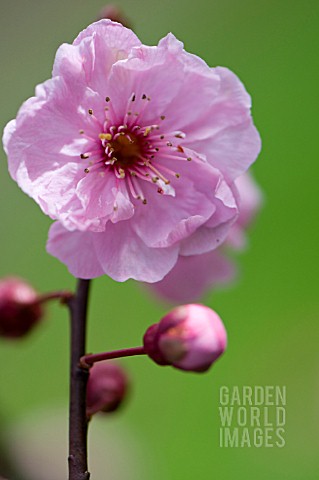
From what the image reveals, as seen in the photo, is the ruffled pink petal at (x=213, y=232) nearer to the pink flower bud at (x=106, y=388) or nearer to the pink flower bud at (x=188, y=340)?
the pink flower bud at (x=188, y=340)

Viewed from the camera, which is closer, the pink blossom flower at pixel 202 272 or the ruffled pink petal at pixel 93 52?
the ruffled pink petal at pixel 93 52

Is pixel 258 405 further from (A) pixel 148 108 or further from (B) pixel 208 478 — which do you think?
(B) pixel 208 478

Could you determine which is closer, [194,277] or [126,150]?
[126,150]

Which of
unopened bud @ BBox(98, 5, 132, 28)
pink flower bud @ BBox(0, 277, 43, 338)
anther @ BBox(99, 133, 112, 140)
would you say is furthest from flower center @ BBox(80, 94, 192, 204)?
pink flower bud @ BBox(0, 277, 43, 338)

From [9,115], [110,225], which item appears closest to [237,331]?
[9,115]

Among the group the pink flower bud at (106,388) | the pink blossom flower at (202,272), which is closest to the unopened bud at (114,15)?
the pink blossom flower at (202,272)

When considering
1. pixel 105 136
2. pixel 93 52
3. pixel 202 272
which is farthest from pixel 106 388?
pixel 93 52

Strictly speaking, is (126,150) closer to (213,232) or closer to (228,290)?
(213,232)
